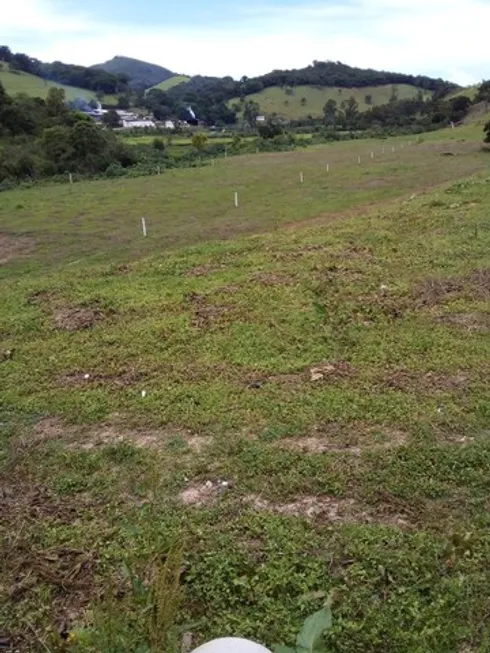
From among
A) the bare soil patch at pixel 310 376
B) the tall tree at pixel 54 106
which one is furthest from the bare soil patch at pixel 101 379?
the tall tree at pixel 54 106

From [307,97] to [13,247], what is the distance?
260 ft

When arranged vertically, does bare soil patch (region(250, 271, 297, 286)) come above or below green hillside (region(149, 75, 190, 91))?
below

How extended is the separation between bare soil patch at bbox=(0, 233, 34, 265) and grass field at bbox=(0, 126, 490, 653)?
8.75 feet

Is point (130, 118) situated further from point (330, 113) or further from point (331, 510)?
point (331, 510)

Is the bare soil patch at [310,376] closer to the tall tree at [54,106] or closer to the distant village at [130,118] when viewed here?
the tall tree at [54,106]

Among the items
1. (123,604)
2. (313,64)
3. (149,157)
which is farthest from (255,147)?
(313,64)


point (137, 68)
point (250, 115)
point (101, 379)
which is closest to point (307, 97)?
point (250, 115)

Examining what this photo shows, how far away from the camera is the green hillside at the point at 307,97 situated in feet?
262

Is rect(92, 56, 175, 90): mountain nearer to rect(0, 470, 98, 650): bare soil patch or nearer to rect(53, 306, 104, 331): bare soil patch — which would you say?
rect(53, 306, 104, 331): bare soil patch

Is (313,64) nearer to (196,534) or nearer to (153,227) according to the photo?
(153,227)

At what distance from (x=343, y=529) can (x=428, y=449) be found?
1.11 m

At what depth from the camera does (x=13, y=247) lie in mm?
13633

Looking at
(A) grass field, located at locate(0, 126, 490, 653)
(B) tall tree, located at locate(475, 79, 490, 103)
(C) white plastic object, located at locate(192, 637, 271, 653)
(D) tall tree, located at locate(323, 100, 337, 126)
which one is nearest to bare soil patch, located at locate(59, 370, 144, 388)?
(A) grass field, located at locate(0, 126, 490, 653)

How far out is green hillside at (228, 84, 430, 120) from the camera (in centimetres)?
7994
